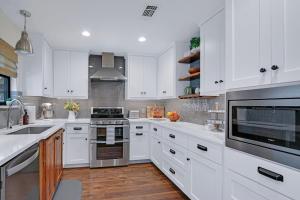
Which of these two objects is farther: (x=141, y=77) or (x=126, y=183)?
(x=141, y=77)

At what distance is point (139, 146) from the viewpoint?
3969mm

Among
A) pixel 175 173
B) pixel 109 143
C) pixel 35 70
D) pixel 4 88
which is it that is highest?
pixel 35 70

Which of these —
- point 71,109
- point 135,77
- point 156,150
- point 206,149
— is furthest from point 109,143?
point 206,149

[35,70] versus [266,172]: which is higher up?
[35,70]

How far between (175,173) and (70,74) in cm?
285

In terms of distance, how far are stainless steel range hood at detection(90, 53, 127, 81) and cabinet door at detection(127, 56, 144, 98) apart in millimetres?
230

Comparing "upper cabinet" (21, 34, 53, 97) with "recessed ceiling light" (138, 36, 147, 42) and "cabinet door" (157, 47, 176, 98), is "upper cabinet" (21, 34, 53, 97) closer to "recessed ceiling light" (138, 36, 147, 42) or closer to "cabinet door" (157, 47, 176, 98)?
"recessed ceiling light" (138, 36, 147, 42)

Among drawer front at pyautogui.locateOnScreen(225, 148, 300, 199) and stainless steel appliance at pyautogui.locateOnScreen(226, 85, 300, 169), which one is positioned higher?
stainless steel appliance at pyautogui.locateOnScreen(226, 85, 300, 169)

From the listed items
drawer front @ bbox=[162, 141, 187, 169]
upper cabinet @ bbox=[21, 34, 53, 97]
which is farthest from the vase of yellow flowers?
drawer front @ bbox=[162, 141, 187, 169]

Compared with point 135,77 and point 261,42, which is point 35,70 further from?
point 261,42

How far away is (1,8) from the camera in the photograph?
2.40m

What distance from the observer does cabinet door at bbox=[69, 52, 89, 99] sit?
4.08 meters

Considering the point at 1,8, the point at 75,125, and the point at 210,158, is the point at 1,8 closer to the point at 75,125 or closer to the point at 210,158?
the point at 75,125

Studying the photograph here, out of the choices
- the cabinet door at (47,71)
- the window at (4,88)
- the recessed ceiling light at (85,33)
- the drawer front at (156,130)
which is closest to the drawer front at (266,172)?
the drawer front at (156,130)
